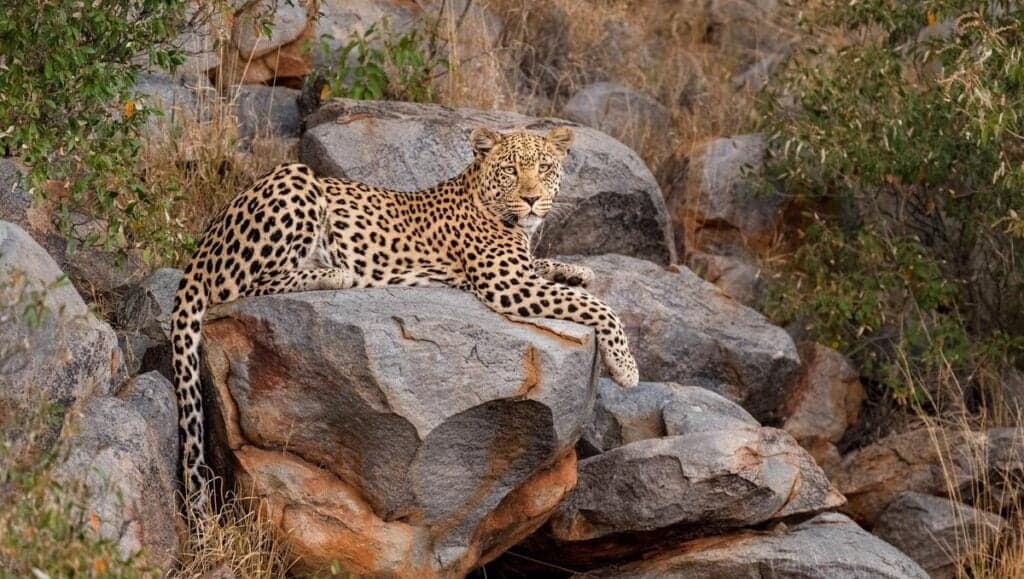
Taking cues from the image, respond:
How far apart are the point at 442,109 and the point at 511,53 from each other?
4.69m

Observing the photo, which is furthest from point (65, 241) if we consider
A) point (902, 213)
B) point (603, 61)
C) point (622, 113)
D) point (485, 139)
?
point (603, 61)

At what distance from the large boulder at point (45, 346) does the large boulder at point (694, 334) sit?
14.9 ft

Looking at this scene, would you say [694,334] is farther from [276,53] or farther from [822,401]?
[276,53]

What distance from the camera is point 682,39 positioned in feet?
69.8

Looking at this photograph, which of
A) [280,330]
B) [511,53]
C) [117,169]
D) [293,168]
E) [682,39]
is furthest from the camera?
[682,39]

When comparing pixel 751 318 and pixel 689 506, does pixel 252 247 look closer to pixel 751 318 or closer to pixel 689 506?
pixel 689 506

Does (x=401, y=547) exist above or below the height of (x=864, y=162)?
below

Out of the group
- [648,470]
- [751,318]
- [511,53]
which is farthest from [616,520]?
[511,53]

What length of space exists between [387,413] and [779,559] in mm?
2754

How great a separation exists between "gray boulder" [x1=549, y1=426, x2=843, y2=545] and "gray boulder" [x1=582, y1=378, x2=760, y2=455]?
0.49 m

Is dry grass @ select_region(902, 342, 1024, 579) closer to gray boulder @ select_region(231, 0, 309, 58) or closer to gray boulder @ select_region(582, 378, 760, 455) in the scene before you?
gray boulder @ select_region(582, 378, 760, 455)

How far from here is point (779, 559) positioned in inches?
409

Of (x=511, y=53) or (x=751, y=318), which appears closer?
(x=751, y=318)

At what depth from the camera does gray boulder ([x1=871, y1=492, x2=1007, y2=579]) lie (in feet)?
39.9
